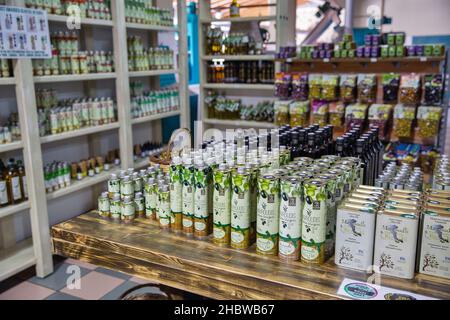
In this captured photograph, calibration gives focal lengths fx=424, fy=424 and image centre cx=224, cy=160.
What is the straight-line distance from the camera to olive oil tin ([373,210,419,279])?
135 cm

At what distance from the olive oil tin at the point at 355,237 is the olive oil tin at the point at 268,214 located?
0.22 m

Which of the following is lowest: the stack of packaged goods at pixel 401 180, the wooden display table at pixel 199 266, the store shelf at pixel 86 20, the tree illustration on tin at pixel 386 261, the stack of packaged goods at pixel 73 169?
the stack of packaged goods at pixel 73 169

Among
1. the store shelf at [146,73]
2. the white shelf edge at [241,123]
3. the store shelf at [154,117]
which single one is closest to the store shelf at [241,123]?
the white shelf edge at [241,123]

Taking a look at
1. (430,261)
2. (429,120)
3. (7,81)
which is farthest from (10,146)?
(429,120)

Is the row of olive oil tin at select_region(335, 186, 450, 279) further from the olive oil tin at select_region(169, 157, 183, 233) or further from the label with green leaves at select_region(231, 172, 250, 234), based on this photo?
the olive oil tin at select_region(169, 157, 183, 233)

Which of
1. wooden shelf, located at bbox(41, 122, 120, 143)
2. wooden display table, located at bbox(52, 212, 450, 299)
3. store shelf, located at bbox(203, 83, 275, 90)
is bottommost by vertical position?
wooden display table, located at bbox(52, 212, 450, 299)

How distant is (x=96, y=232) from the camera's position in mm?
1839

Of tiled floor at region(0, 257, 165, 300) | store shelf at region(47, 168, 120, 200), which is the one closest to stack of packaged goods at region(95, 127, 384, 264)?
tiled floor at region(0, 257, 165, 300)

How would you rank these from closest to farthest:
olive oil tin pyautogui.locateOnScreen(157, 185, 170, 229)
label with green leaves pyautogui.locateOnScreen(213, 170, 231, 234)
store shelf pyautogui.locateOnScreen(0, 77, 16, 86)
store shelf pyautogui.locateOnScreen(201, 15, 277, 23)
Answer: label with green leaves pyautogui.locateOnScreen(213, 170, 231, 234) → olive oil tin pyautogui.locateOnScreen(157, 185, 170, 229) → store shelf pyautogui.locateOnScreen(0, 77, 16, 86) → store shelf pyautogui.locateOnScreen(201, 15, 277, 23)

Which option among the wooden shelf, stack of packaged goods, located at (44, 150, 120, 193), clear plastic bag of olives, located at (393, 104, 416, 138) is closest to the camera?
the wooden shelf

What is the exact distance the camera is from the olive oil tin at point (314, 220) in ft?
4.66

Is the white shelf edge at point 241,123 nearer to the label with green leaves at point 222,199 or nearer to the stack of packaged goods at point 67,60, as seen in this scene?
the stack of packaged goods at point 67,60

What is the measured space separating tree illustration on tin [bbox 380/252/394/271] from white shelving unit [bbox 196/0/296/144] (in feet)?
11.5
